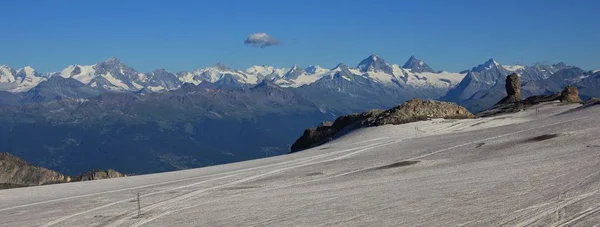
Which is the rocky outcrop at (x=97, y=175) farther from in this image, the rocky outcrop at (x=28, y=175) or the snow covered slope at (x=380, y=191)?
the snow covered slope at (x=380, y=191)

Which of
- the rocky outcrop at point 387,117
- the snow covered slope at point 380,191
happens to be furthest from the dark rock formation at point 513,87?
the snow covered slope at point 380,191

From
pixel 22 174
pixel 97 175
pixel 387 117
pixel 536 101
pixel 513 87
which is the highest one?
pixel 513 87

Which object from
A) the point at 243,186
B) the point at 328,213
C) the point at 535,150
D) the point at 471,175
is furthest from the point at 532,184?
the point at 243,186

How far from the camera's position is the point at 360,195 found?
24781mm

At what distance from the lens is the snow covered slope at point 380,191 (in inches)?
792

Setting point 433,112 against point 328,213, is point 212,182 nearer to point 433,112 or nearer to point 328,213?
point 328,213

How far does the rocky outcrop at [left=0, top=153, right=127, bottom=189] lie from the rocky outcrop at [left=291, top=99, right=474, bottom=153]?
Result: 22601 mm

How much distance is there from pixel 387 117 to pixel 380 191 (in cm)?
3349

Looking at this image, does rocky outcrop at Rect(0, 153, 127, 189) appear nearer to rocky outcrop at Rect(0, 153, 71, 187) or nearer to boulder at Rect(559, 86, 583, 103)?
rocky outcrop at Rect(0, 153, 71, 187)

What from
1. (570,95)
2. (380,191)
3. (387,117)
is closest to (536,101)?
(570,95)

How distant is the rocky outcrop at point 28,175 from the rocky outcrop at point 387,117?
22.6 m

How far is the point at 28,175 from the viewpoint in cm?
4441

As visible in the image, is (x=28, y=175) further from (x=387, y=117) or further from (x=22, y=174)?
(x=387, y=117)

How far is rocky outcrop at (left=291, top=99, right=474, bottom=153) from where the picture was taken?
58.8 m
